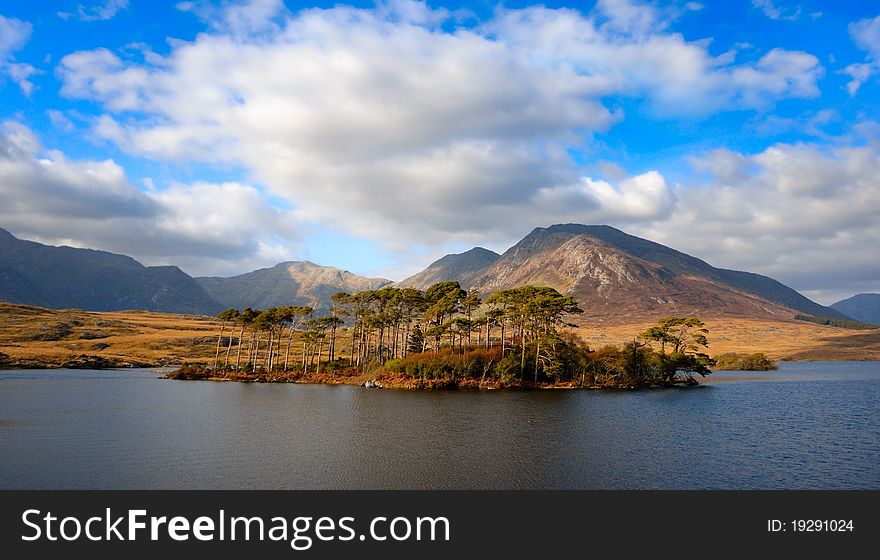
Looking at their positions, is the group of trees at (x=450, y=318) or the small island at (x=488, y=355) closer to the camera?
the small island at (x=488, y=355)

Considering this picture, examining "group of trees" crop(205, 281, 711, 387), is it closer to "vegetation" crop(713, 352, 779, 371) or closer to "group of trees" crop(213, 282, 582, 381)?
"group of trees" crop(213, 282, 582, 381)

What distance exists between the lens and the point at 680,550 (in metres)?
24.5

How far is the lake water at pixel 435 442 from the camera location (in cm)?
3262

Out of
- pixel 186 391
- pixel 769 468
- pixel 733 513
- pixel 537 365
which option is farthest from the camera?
pixel 537 365

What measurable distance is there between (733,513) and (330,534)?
871 inches

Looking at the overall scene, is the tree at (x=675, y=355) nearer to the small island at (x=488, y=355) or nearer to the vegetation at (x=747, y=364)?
the small island at (x=488, y=355)

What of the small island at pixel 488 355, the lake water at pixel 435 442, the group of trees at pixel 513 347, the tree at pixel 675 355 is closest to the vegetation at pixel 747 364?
the group of trees at pixel 513 347

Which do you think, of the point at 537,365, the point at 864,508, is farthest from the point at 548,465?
the point at 537,365

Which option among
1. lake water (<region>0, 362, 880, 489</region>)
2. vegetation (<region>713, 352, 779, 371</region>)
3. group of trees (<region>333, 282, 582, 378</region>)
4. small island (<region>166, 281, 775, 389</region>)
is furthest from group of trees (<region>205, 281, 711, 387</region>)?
vegetation (<region>713, 352, 779, 371</region>)

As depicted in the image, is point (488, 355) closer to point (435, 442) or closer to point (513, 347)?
point (513, 347)

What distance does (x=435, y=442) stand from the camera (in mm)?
43875

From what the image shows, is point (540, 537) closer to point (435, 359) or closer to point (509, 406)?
point (509, 406)

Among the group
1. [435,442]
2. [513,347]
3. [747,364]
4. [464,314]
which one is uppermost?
[464,314]

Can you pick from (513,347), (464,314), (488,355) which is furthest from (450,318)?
(488,355)
